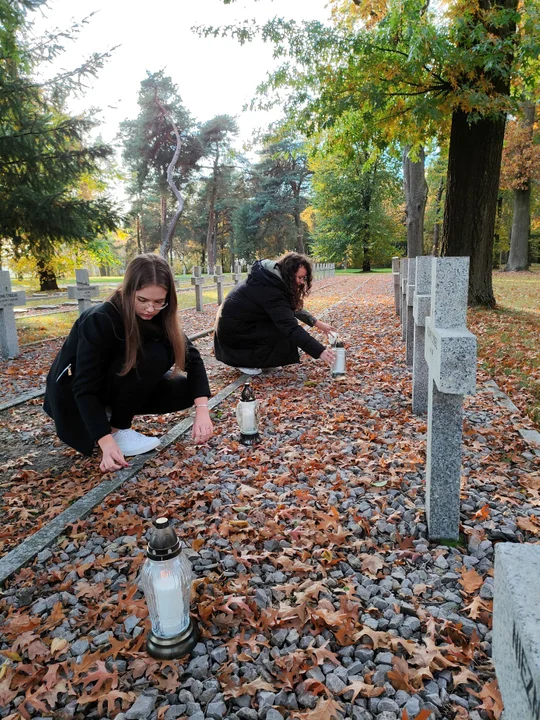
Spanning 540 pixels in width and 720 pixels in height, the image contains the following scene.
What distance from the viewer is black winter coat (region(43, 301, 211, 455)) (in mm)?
2996

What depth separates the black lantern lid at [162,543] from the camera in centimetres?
192

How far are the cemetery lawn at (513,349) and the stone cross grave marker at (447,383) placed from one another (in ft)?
6.89

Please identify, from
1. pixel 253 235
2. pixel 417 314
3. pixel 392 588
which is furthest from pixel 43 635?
pixel 253 235

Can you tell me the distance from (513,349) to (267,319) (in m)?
3.55

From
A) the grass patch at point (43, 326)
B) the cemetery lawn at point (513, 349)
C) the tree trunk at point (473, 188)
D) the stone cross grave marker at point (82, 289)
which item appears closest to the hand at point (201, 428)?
the cemetery lawn at point (513, 349)

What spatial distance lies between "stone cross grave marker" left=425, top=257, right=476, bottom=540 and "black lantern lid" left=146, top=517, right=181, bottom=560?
4.43ft

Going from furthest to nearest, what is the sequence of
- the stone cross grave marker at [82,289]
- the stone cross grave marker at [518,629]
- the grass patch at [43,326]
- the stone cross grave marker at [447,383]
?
the grass patch at [43,326] → the stone cross grave marker at [82,289] → the stone cross grave marker at [447,383] → the stone cross grave marker at [518,629]

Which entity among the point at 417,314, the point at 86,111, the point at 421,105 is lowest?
the point at 417,314

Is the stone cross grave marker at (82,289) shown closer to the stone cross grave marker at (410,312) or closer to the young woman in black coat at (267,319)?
the young woman in black coat at (267,319)

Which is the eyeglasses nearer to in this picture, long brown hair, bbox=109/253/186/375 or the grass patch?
long brown hair, bbox=109/253/186/375

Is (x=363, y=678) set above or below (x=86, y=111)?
below

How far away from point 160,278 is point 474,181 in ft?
25.9

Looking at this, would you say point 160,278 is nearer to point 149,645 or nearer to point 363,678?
point 149,645

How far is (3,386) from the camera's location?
6.27 meters
